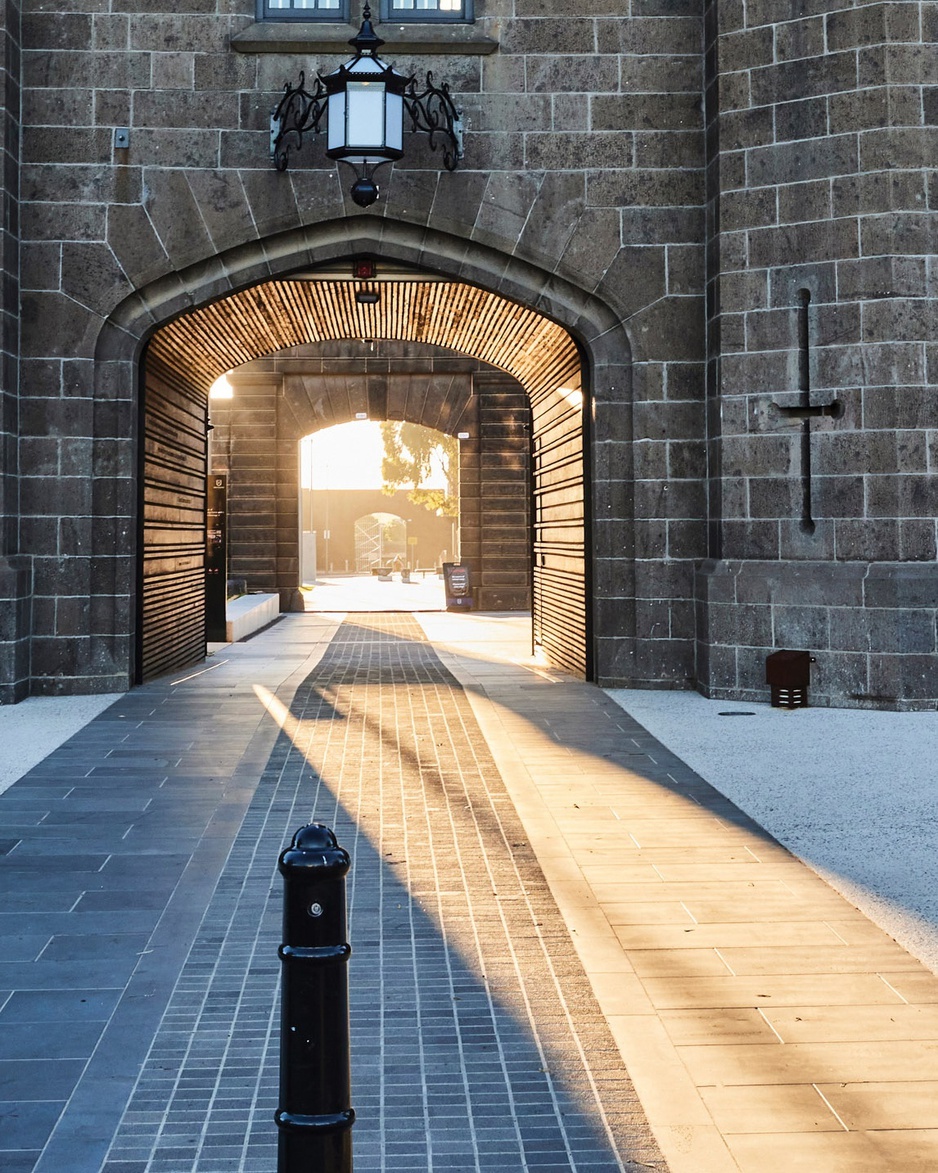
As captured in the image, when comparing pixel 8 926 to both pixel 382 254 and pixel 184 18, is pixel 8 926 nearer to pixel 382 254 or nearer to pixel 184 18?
pixel 382 254

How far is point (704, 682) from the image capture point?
9766 mm

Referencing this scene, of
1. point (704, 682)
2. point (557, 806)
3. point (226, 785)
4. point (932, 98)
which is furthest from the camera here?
point (704, 682)

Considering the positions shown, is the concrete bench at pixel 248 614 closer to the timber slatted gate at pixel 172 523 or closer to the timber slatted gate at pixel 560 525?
the timber slatted gate at pixel 172 523

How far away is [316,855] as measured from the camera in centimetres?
214

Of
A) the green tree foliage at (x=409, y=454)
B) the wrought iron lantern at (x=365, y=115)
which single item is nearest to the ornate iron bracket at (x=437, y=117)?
the wrought iron lantern at (x=365, y=115)

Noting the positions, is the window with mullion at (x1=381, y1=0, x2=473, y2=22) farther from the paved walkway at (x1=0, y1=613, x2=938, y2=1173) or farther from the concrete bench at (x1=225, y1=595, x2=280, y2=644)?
the concrete bench at (x1=225, y1=595, x2=280, y2=644)

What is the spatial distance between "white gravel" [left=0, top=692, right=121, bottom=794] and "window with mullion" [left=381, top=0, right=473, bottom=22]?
656 centimetres

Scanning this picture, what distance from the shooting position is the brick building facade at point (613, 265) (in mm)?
9094

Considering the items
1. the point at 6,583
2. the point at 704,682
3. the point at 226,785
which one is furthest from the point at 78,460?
the point at 704,682

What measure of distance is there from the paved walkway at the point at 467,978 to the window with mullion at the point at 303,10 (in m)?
6.89

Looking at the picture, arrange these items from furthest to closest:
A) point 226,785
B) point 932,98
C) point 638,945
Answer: point 932,98 < point 226,785 < point 638,945

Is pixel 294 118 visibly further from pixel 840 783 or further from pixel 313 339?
pixel 840 783

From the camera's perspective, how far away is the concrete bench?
658 inches

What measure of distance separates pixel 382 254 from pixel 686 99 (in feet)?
10.0
